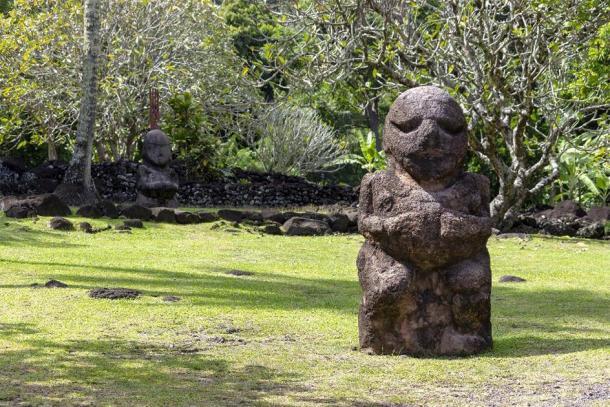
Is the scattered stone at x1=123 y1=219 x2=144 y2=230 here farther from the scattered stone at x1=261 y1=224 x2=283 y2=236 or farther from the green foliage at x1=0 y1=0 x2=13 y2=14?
the green foliage at x1=0 y1=0 x2=13 y2=14

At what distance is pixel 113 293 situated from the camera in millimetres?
11867

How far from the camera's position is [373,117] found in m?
40.2

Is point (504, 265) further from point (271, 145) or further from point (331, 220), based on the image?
point (271, 145)

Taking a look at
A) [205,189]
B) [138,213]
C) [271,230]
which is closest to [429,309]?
[271,230]

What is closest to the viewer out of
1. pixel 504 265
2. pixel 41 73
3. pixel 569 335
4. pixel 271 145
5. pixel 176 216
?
pixel 569 335

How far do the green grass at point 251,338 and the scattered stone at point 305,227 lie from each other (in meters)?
4.02

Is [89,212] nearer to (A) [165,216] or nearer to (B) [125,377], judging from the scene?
(A) [165,216]

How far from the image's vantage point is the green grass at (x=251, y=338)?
7484 millimetres

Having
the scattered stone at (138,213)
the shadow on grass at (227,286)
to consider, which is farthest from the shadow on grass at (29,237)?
the scattered stone at (138,213)

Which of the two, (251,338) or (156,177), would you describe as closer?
(251,338)

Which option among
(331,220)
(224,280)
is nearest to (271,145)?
(331,220)

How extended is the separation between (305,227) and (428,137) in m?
12.3

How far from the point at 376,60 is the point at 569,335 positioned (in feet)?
32.9

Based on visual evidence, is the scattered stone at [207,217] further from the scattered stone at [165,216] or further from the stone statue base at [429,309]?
the stone statue base at [429,309]
